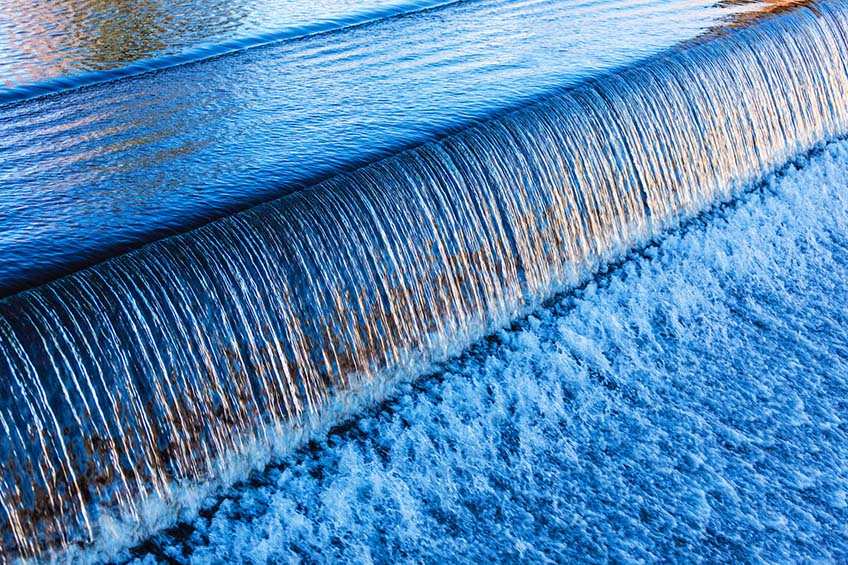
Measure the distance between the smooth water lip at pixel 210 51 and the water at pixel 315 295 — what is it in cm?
320

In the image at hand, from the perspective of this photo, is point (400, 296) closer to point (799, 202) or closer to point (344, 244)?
point (344, 244)

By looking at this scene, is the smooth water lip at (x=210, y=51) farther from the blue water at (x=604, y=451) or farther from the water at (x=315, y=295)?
the blue water at (x=604, y=451)

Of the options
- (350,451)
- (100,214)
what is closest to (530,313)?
(350,451)

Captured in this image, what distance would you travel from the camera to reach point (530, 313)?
5863 millimetres

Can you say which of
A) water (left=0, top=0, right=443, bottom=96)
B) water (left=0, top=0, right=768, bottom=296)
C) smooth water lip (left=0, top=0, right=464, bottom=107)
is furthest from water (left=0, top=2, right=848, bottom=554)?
water (left=0, top=0, right=443, bottom=96)

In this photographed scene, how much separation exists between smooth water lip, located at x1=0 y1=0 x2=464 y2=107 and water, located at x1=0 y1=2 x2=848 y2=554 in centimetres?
320

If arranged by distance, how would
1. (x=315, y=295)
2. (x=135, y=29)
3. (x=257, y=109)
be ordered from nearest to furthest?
(x=315, y=295) < (x=257, y=109) < (x=135, y=29)

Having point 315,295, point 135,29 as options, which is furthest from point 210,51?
point 315,295

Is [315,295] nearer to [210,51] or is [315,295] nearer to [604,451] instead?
[604,451]

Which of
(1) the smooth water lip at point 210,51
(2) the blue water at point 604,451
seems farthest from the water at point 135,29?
(2) the blue water at point 604,451

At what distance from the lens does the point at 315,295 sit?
15.6 ft

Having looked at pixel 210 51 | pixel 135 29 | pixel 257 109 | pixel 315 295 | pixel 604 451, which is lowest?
pixel 604 451

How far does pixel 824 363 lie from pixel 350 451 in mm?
3303

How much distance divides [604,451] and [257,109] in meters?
3.79
